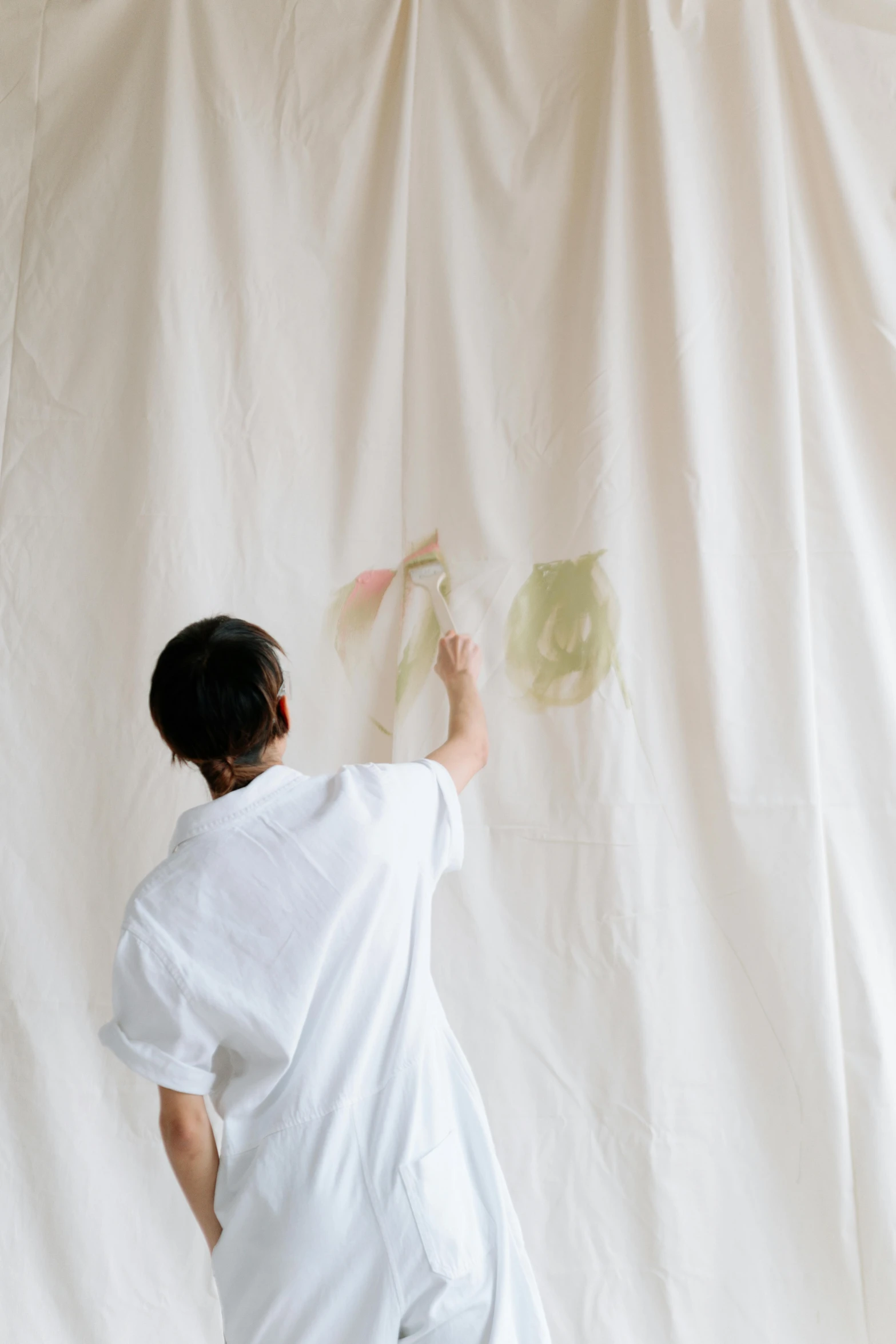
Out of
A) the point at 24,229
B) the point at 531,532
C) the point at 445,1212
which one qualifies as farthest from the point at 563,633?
the point at 24,229

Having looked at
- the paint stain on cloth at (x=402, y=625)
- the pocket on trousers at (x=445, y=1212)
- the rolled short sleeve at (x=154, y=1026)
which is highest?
the paint stain on cloth at (x=402, y=625)

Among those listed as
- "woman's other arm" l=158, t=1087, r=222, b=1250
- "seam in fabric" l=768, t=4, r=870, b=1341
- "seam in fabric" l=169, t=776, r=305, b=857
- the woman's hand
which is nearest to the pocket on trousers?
"woman's other arm" l=158, t=1087, r=222, b=1250

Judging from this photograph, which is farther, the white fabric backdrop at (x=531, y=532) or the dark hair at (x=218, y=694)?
the white fabric backdrop at (x=531, y=532)

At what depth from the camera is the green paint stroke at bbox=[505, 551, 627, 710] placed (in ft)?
4.42

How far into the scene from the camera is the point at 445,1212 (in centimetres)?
84

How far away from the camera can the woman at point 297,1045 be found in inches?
32.5

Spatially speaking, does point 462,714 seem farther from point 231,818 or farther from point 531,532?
point 531,532

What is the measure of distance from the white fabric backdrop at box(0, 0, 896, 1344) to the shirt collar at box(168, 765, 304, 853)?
53 cm

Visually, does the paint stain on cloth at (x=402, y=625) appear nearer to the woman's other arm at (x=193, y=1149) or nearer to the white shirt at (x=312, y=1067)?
the white shirt at (x=312, y=1067)

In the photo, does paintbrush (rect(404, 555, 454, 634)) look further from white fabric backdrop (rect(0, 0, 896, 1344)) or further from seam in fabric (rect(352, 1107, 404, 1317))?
seam in fabric (rect(352, 1107, 404, 1317))

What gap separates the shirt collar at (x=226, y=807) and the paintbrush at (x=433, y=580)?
47 centimetres

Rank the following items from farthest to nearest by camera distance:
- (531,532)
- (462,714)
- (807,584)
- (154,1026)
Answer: (531,532)
(807,584)
(462,714)
(154,1026)

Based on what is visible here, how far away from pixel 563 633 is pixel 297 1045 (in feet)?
2.27

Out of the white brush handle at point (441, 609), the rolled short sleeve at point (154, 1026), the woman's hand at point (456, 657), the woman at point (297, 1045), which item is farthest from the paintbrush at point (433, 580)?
the rolled short sleeve at point (154, 1026)
